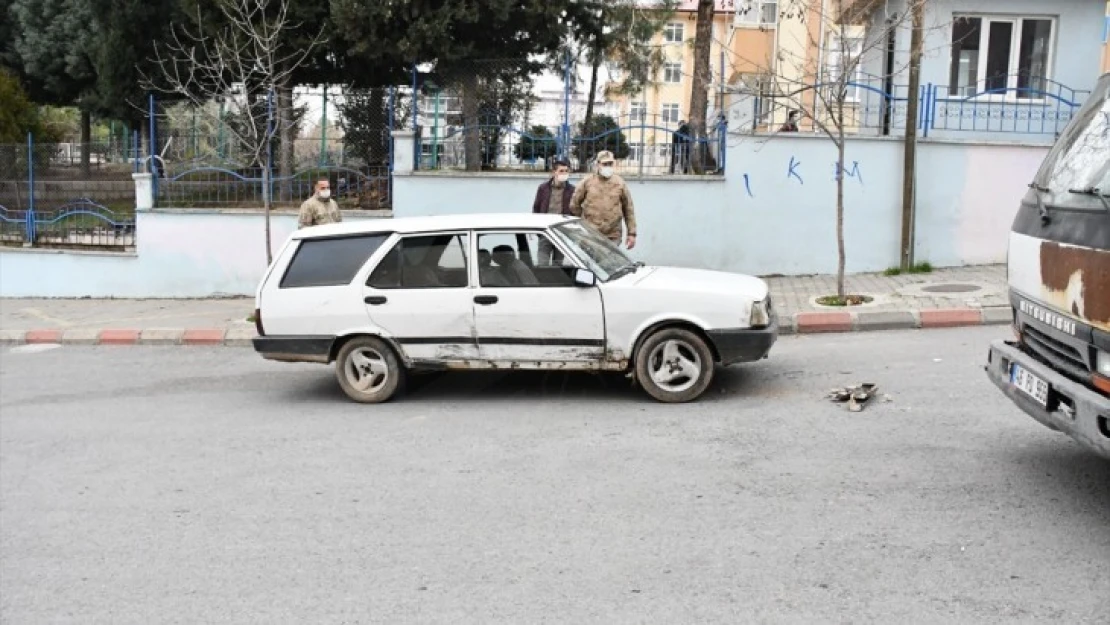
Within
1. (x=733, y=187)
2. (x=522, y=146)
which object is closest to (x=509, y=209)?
(x=522, y=146)

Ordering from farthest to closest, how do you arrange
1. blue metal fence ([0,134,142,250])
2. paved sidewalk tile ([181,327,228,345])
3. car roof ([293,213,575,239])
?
blue metal fence ([0,134,142,250]), paved sidewalk tile ([181,327,228,345]), car roof ([293,213,575,239])

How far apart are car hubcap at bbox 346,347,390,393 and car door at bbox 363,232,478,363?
295 millimetres

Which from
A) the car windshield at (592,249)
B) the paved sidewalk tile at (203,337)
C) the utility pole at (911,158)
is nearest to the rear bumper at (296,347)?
the car windshield at (592,249)

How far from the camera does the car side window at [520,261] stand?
7.95 meters

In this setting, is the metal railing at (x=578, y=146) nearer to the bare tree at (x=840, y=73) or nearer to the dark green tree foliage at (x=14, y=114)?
the bare tree at (x=840, y=73)

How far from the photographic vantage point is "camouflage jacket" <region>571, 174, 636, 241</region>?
1072 cm

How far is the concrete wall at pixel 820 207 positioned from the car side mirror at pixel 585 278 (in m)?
5.91

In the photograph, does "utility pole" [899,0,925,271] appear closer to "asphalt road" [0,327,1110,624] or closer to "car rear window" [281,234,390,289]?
"asphalt road" [0,327,1110,624]

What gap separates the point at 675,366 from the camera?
25.6 feet

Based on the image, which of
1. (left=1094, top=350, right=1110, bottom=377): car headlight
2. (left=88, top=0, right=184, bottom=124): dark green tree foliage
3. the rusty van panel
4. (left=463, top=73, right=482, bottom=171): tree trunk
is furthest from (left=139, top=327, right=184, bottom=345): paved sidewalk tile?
(left=1094, top=350, right=1110, bottom=377): car headlight

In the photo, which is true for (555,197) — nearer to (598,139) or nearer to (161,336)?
(598,139)

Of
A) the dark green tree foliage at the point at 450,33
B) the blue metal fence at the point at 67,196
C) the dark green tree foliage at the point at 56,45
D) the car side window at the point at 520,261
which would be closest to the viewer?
the car side window at the point at 520,261

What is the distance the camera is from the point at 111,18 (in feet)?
64.4

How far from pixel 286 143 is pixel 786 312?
753cm
